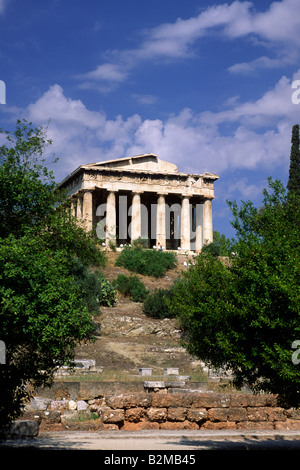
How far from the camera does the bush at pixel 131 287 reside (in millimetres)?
41156

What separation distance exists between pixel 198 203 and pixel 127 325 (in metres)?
29.1

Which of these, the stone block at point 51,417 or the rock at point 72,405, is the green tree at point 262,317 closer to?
the stone block at point 51,417

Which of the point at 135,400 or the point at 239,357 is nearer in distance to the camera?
the point at 239,357

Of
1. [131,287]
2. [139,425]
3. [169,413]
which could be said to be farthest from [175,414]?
[131,287]

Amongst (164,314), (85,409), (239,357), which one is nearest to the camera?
(239,357)

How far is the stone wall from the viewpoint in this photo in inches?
625

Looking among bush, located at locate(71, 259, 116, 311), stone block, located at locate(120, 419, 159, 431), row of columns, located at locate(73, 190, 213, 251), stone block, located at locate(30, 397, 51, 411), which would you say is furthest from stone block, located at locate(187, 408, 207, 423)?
row of columns, located at locate(73, 190, 213, 251)

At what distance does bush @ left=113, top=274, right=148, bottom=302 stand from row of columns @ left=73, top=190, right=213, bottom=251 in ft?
39.8

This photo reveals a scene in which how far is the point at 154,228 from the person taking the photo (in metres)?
59.5

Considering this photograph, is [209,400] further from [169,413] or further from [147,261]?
[147,261]

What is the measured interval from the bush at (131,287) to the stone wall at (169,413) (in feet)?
76.5

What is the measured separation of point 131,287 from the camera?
138 ft
